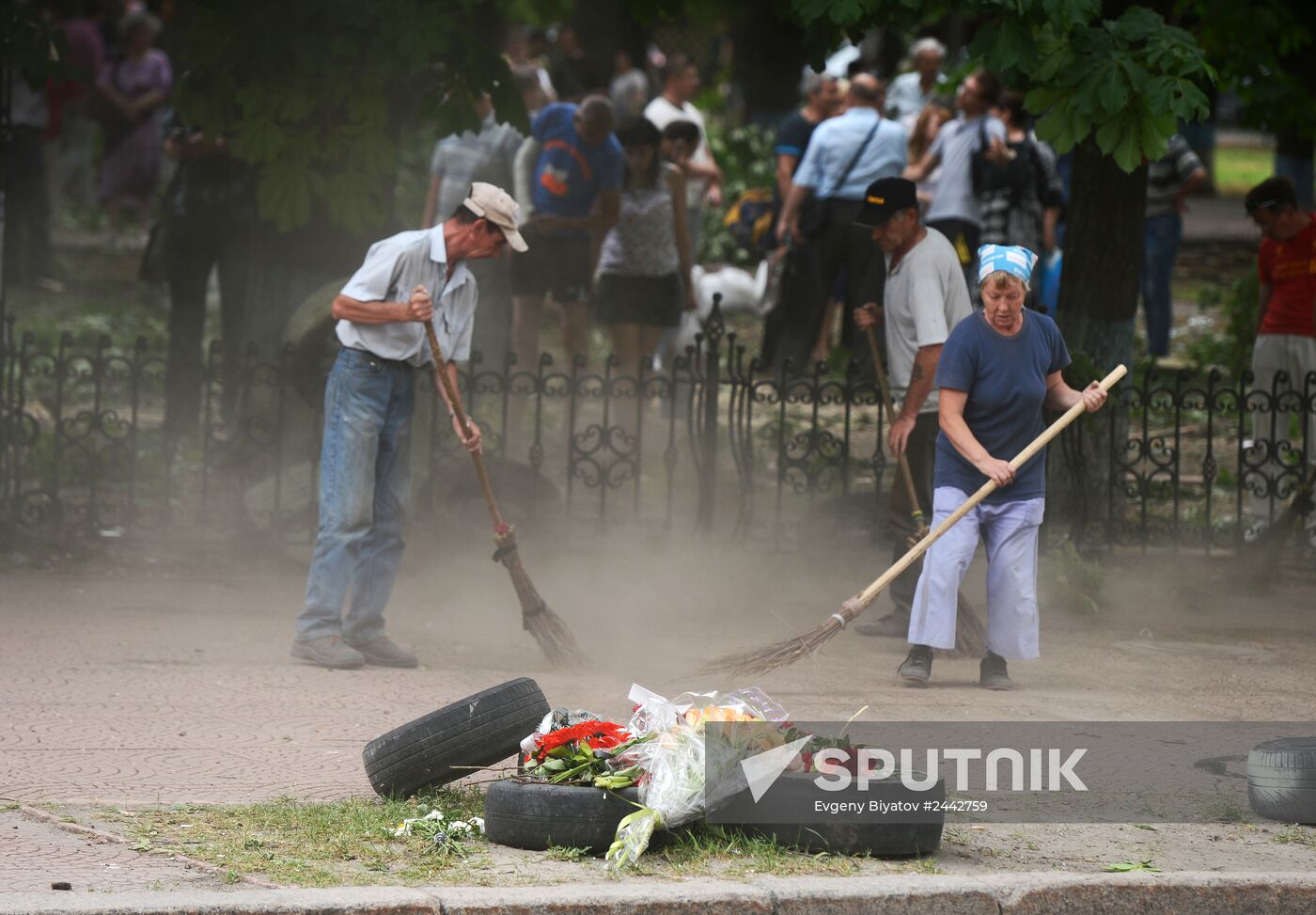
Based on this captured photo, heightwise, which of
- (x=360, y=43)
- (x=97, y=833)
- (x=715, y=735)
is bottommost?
(x=97, y=833)

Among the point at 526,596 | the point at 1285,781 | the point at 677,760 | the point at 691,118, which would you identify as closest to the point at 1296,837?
the point at 1285,781

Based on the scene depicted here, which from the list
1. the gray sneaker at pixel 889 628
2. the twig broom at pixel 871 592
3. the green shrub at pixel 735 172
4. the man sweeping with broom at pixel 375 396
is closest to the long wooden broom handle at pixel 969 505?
the twig broom at pixel 871 592

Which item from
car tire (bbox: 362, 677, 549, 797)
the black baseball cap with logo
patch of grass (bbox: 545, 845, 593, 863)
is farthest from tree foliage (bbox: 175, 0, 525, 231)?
patch of grass (bbox: 545, 845, 593, 863)

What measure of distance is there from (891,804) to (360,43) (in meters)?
6.21

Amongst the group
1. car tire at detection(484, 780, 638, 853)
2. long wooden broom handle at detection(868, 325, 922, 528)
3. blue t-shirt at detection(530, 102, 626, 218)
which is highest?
blue t-shirt at detection(530, 102, 626, 218)

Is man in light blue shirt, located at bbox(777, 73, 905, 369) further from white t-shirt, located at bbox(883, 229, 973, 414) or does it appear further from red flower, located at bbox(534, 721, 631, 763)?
red flower, located at bbox(534, 721, 631, 763)

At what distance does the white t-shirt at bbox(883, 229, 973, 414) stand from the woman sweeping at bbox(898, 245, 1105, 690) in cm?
76

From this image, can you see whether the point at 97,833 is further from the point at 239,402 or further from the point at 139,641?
the point at 239,402

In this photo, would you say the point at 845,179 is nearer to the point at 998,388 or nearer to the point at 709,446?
the point at 709,446

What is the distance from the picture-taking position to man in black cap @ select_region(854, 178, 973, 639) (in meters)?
8.16

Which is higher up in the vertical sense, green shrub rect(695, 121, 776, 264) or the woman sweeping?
green shrub rect(695, 121, 776, 264)

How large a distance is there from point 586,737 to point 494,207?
292 centimetres

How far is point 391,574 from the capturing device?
800cm

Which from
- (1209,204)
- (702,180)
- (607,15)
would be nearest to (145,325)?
(702,180)
